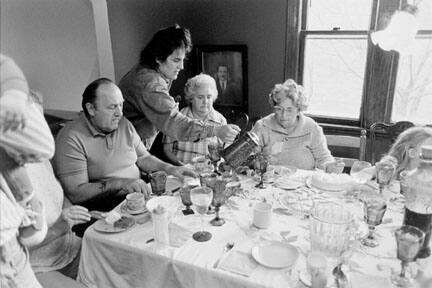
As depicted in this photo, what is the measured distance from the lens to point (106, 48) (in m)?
2.84

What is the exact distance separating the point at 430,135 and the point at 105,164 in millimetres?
1711

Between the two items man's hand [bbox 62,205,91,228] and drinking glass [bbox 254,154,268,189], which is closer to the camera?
man's hand [bbox 62,205,91,228]

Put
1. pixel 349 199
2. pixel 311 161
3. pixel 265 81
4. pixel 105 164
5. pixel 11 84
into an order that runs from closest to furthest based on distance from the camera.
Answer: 1. pixel 11 84
2. pixel 349 199
3. pixel 105 164
4. pixel 311 161
5. pixel 265 81

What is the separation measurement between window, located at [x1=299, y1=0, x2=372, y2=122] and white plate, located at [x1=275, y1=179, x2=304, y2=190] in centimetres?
180

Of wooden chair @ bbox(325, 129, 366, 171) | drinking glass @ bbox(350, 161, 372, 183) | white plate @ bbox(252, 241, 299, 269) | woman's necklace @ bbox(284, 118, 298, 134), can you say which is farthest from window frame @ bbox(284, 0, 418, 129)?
white plate @ bbox(252, 241, 299, 269)

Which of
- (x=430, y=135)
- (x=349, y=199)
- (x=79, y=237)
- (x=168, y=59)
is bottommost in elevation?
(x=79, y=237)

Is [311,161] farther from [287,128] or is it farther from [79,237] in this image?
[79,237]

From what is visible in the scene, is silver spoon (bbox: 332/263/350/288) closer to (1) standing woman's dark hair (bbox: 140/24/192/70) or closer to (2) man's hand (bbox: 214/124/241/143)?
(2) man's hand (bbox: 214/124/241/143)

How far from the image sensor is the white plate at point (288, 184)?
1.72 meters

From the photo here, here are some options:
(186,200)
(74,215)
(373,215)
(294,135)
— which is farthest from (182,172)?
(373,215)

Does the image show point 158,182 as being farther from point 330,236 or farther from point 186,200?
point 330,236

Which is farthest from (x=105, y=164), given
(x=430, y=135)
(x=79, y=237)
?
(x=430, y=135)

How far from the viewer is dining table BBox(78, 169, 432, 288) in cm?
109

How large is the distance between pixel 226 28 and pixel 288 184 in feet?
7.48
